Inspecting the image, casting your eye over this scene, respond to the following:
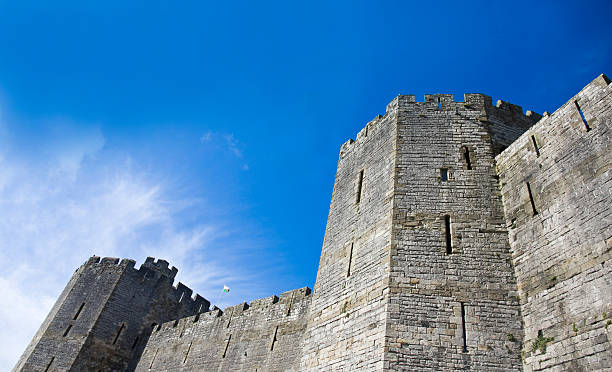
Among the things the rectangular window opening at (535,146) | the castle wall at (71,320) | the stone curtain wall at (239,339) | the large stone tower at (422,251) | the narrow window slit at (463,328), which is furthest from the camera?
the castle wall at (71,320)

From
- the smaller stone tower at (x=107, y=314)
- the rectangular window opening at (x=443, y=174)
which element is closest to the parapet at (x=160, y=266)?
the smaller stone tower at (x=107, y=314)

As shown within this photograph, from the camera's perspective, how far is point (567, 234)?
21.4 ft

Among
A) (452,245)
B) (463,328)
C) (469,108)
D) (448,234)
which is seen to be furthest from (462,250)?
(469,108)

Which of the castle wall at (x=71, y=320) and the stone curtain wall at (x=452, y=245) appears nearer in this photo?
the stone curtain wall at (x=452, y=245)

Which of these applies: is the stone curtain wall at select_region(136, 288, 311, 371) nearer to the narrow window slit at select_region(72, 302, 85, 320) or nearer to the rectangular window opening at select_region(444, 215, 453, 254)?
the narrow window slit at select_region(72, 302, 85, 320)

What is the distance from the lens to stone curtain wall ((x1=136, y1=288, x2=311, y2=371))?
11.4 metres

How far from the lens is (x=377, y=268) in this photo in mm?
7949

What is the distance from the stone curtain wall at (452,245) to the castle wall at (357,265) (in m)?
0.30

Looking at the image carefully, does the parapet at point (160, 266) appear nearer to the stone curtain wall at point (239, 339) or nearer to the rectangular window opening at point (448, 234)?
the stone curtain wall at point (239, 339)

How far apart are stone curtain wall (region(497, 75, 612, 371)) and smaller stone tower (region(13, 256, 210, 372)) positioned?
15977mm

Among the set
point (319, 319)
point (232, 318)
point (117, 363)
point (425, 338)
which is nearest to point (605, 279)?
point (425, 338)

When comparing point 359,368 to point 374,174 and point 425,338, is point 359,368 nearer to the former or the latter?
point 425,338

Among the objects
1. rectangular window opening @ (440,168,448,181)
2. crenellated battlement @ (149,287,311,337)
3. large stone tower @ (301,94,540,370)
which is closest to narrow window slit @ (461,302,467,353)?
large stone tower @ (301,94,540,370)

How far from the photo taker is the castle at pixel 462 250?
20.4 ft
